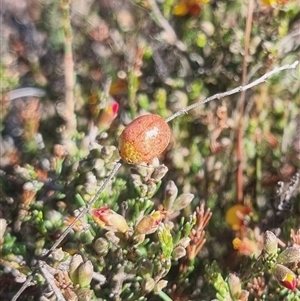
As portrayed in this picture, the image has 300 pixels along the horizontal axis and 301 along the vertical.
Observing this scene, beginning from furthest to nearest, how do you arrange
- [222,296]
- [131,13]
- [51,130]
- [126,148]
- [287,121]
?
[131,13], [51,130], [287,121], [222,296], [126,148]

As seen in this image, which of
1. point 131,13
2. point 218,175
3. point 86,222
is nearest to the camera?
point 86,222

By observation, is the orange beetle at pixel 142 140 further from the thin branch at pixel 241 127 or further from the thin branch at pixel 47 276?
the thin branch at pixel 241 127

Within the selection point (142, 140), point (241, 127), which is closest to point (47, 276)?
point (142, 140)

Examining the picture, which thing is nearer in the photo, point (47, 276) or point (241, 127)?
point (47, 276)

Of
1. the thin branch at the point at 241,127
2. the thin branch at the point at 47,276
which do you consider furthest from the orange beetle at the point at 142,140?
the thin branch at the point at 241,127

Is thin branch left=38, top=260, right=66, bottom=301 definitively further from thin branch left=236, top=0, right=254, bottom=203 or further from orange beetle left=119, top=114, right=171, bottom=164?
thin branch left=236, top=0, right=254, bottom=203

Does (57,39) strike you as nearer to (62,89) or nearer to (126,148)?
(62,89)

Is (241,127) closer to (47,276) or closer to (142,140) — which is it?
(142,140)

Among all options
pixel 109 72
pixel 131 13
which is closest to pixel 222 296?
pixel 109 72
